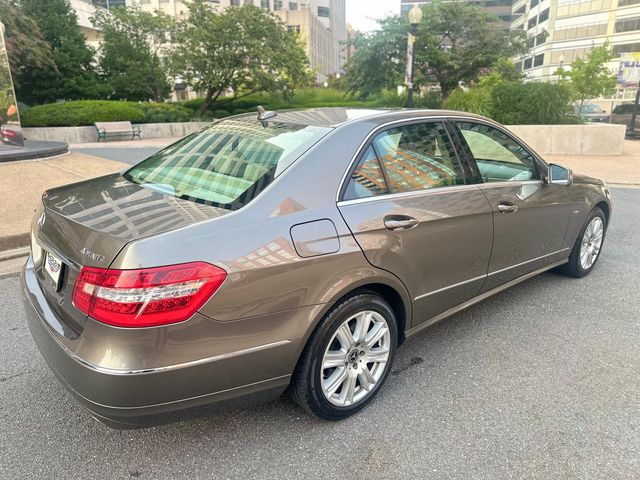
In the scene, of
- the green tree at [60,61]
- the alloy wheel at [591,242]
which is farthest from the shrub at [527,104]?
the green tree at [60,61]

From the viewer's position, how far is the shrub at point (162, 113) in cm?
2294

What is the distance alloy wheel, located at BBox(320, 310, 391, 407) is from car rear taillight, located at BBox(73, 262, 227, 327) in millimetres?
796

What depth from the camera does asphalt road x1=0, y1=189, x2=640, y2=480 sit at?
2268mm

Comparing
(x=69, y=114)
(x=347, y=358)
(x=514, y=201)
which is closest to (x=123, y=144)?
(x=69, y=114)

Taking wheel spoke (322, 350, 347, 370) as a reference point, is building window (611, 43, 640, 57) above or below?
above

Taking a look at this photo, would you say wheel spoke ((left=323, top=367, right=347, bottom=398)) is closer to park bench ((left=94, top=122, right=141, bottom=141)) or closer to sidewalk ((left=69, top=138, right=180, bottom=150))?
sidewalk ((left=69, top=138, right=180, bottom=150))

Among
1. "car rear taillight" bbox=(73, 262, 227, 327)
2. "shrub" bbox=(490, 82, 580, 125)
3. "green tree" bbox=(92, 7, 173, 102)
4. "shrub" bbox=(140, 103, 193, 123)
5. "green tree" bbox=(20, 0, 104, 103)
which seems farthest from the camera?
"green tree" bbox=(92, 7, 173, 102)

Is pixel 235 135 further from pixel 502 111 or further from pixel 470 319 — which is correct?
pixel 502 111

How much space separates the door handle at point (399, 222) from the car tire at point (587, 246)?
99.2 inches

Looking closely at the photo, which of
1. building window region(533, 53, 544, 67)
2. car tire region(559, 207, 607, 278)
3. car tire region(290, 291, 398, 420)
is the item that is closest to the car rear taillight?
car tire region(290, 291, 398, 420)

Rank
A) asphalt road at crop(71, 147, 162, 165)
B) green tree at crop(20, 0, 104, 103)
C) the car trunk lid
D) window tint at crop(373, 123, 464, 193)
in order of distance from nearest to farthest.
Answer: the car trunk lid
window tint at crop(373, 123, 464, 193)
asphalt road at crop(71, 147, 162, 165)
green tree at crop(20, 0, 104, 103)

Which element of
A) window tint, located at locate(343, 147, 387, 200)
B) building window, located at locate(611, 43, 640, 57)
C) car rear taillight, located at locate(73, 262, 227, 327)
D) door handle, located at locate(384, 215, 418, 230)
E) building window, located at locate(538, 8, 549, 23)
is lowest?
car rear taillight, located at locate(73, 262, 227, 327)

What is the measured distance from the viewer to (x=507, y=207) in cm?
339

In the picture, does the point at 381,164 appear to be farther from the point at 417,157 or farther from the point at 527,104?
the point at 527,104
